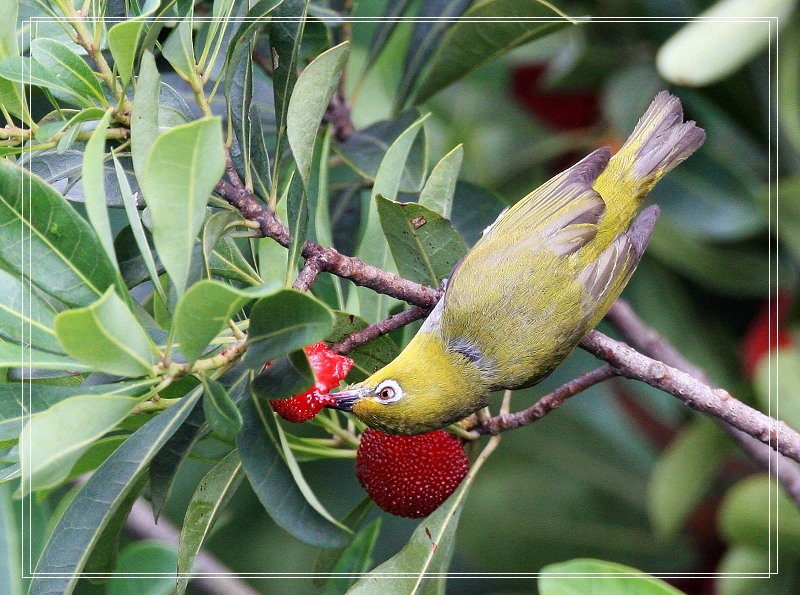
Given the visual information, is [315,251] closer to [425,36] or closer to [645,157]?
[645,157]

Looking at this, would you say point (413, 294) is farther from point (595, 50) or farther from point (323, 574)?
point (595, 50)

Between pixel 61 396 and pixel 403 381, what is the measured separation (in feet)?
1.87

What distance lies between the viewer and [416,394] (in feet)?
4.72

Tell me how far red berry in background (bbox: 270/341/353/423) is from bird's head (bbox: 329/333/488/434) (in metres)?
0.11

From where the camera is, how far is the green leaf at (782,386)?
1.88 m

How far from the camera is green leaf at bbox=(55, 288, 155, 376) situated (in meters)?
0.91

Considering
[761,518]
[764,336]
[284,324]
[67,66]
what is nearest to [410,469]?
[284,324]

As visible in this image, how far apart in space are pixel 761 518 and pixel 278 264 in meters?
1.32

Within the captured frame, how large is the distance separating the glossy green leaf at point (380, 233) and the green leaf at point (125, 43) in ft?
1.67

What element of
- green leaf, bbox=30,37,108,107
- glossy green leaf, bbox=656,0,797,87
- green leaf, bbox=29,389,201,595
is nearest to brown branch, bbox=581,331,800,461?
glossy green leaf, bbox=656,0,797,87

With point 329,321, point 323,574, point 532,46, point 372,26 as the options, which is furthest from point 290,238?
point 532,46

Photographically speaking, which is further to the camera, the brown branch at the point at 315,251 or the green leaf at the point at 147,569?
the green leaf at the point at 147,569

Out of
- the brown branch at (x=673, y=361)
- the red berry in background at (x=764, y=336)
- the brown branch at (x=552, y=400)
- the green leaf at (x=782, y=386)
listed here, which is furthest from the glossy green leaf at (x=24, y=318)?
the red berry in background at (x=764, y=336)

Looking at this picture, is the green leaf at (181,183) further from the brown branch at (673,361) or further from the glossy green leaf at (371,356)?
the brown branch at (673,361)
